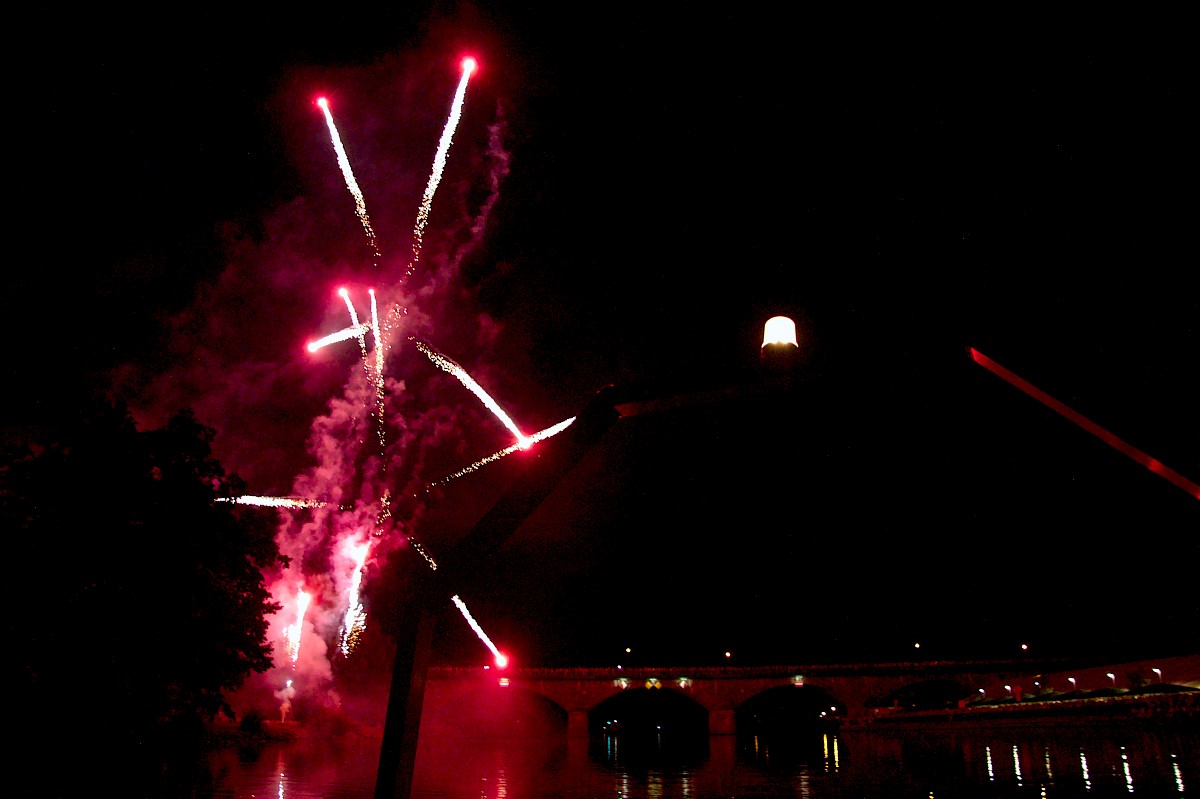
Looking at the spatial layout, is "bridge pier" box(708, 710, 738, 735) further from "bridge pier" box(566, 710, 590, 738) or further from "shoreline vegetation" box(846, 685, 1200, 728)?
"shoreline vegetation" box(846, 685, 1200, 728)

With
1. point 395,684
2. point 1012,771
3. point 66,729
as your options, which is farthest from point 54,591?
point 1012,771

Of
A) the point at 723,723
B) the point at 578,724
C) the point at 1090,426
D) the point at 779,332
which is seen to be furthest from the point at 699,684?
the point at 1090,426

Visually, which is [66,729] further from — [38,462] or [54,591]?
[38,462]

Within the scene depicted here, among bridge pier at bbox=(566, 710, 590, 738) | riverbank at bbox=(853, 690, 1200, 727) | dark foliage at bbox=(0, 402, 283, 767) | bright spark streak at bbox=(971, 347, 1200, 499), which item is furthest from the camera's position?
bridge pier at bbox=(566, 710, 590, 738)

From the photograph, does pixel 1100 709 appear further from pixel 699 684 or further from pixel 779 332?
pixel 699 684

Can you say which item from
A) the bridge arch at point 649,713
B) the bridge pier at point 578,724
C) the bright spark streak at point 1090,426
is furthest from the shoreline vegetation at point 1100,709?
the bridge arch at point 649,713

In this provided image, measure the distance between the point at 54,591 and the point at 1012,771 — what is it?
23.7 meters

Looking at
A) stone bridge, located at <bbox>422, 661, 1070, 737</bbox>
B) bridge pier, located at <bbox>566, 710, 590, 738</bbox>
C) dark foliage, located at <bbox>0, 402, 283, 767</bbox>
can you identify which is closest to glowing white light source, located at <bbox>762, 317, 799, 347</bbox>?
dark foliage, located at <bbox>0, 402, 283, 767</bbox>

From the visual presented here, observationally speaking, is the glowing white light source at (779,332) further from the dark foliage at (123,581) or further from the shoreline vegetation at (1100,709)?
the shoreline vegetation at (1100,709)

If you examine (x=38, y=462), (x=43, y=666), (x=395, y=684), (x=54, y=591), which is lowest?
(x=395, y=684)

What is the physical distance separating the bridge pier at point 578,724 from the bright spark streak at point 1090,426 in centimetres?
7115

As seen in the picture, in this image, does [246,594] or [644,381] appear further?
[246,594]

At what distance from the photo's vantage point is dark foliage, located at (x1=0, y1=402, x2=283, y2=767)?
16.9 meters

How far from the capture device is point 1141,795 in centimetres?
1391
